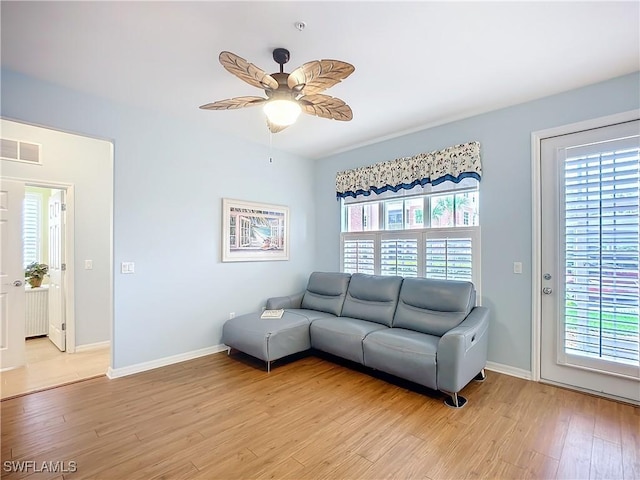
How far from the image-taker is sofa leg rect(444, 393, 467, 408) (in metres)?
2.54

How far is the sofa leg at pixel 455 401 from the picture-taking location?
2537mm

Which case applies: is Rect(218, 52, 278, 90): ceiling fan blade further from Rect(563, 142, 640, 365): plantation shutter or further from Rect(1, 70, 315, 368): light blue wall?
Rect(563, 142, 640, 365): plantation shutter

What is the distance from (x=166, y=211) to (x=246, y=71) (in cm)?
211

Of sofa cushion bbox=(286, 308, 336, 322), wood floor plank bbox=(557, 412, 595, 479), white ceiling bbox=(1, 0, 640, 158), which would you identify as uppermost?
white ceiling bbox=(1, 0, 640, 158)

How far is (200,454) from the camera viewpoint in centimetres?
197

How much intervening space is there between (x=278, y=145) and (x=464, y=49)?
267cm

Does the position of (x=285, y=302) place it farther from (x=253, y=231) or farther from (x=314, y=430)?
(x=314, y=430)

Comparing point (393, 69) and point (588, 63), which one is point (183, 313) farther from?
point (588, 63)

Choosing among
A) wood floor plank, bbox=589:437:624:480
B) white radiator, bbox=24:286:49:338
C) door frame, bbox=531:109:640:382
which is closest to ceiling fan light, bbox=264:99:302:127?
door frame, bbox=531:109:640:382

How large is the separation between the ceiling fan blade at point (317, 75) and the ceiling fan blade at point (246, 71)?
5.2 inches

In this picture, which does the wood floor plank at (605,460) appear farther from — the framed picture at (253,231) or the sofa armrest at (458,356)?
the framed picture at (253,231)

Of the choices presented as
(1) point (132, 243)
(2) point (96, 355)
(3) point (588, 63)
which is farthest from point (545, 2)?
(2) point (96, 355)

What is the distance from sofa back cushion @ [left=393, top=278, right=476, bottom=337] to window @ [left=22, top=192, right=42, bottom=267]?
523cm

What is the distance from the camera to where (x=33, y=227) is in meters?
4.75
